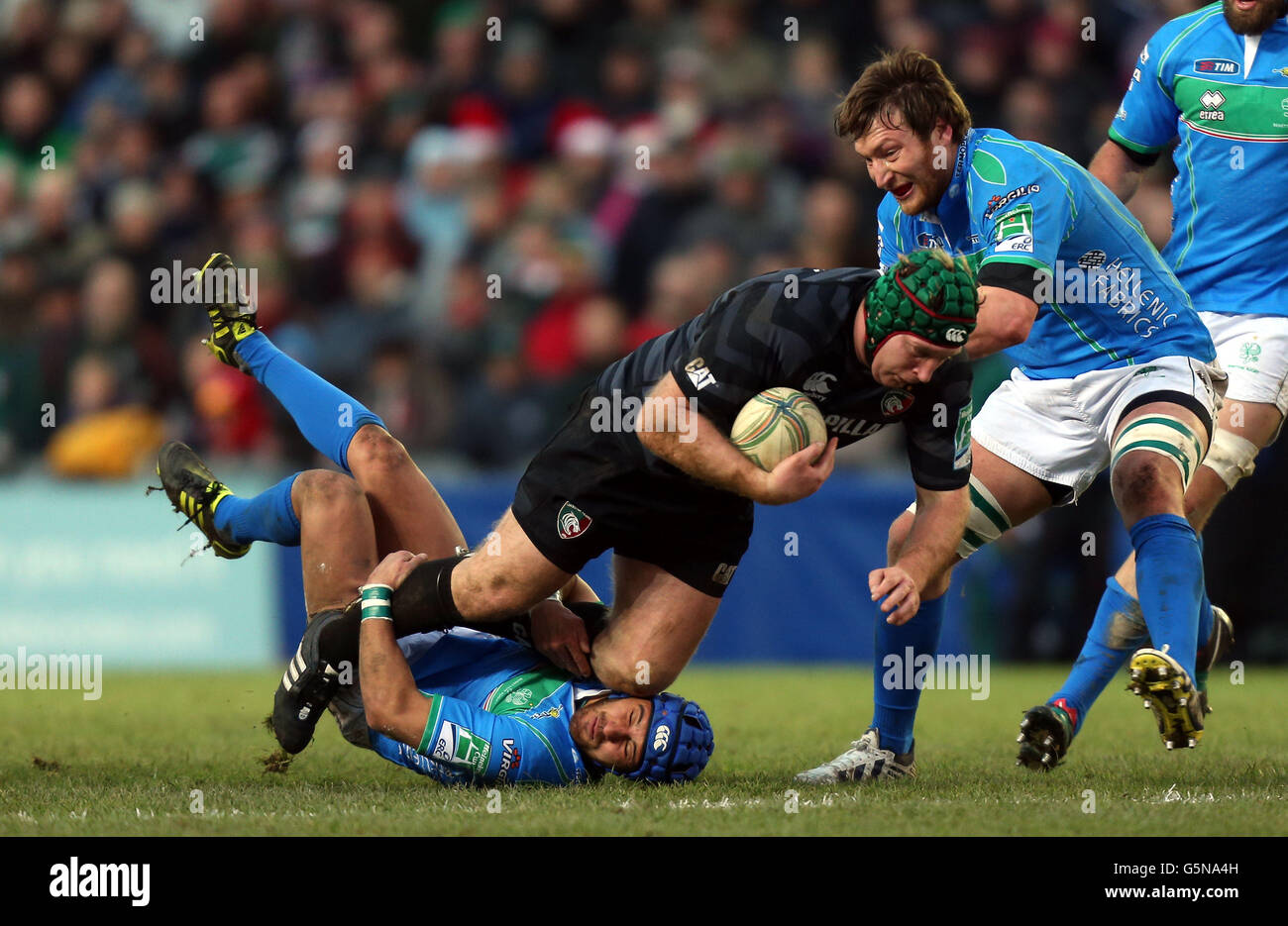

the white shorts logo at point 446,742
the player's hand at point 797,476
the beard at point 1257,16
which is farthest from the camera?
the beard at point 1257,16

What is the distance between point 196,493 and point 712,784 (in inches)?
92.2

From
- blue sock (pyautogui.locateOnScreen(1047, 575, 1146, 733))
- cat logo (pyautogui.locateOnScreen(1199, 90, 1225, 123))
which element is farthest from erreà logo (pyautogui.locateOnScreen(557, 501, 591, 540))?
cat logo (pyautogui.locateOnScreen(1199, 90, 1225, 123))

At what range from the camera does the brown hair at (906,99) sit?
5.53 m

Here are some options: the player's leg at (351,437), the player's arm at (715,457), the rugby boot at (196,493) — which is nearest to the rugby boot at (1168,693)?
the player's arm at (715,457)

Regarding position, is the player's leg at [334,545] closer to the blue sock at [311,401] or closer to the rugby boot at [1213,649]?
the blue sock at [311,401]

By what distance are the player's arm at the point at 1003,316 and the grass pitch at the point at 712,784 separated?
4.66ft

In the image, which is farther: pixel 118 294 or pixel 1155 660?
pixel 118 294

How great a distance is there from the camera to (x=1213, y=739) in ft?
22.1

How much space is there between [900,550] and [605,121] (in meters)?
7.93

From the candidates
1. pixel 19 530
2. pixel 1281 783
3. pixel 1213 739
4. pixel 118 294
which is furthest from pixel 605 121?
pixel 1281 783

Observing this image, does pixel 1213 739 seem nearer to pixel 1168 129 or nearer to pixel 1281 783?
pixel 1281 783

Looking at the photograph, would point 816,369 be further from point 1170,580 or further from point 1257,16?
point 1257,16

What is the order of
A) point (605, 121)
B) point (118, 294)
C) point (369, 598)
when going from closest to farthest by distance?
1. point (369, 598)
2. point (118, 294)
3. point (605, 121)

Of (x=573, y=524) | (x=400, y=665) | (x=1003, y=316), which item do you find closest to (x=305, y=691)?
(x=400, y=665)
